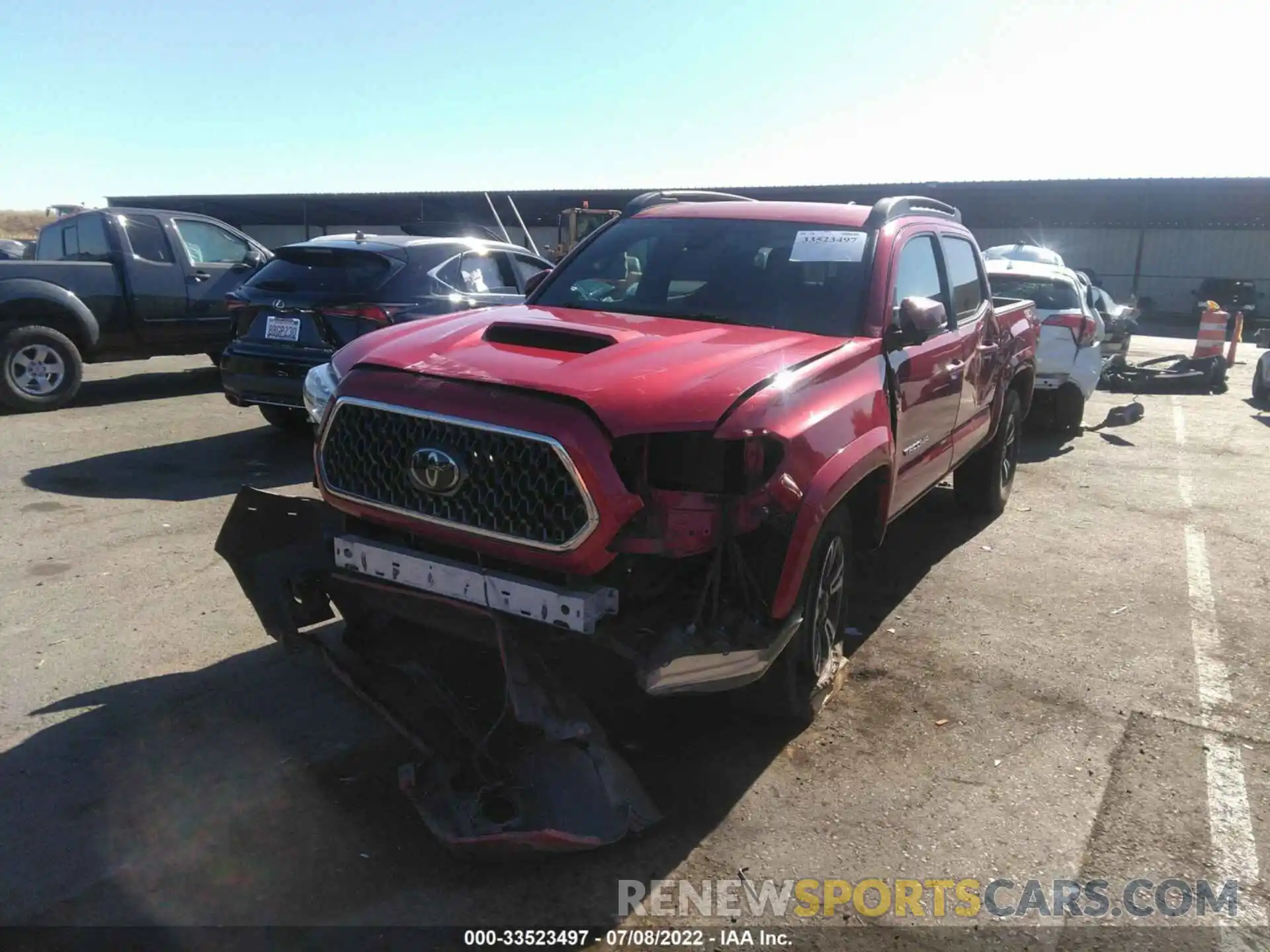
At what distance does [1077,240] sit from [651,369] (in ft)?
114

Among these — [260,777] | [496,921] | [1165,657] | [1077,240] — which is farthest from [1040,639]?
[1077,240]

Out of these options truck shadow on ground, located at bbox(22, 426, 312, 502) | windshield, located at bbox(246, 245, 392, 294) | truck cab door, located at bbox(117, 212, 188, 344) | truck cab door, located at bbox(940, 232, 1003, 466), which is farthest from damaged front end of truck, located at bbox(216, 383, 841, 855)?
truck cab door, located at bbox(117, 212, 188, 344)

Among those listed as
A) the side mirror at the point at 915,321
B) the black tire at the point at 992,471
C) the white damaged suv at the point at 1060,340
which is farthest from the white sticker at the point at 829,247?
the white damaged suv at the point at 1060,340

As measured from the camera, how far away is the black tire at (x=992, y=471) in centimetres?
705

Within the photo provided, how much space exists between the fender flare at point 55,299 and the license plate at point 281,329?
3.33 meters

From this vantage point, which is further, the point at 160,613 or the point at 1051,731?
the point at 160,613

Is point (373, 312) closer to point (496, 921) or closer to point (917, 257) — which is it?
point (917, 257)

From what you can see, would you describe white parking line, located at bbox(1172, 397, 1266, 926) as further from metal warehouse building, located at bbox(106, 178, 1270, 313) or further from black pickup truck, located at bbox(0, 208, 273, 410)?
metal warehouse building, located at bbox(106, 178, 1270, 313)

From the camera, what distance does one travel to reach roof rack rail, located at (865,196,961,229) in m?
4.79

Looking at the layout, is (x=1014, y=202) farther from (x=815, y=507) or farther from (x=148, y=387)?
(x=815, y=507)

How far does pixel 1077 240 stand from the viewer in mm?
34156

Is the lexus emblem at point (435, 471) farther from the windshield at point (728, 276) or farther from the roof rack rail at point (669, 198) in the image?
the roof rack rail at point (669, 198)

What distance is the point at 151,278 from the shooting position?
10352 mm

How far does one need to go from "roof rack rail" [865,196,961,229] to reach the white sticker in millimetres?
149
